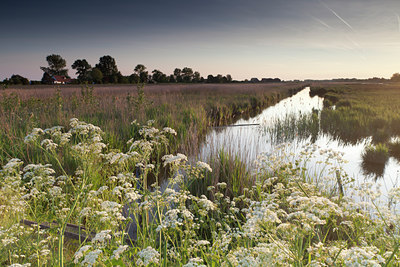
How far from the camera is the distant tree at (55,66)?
88.8m

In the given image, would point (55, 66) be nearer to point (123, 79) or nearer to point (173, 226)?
point (123, 79)

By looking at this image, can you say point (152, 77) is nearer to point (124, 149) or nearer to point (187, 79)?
point (187, 79)

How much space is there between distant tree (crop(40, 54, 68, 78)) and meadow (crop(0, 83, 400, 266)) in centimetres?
9306

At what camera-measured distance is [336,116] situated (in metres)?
14.2

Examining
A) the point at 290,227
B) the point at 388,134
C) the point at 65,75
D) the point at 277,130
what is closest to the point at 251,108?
the point at 277,130

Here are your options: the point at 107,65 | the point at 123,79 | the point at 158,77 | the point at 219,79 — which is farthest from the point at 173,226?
the point at 219,79

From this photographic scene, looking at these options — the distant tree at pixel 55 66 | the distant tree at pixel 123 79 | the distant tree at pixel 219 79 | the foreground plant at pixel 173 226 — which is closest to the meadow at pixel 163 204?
the foreground plant at pixel 173 226

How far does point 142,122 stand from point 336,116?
11069 millimetres

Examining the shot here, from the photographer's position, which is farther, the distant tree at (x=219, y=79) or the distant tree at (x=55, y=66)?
the distant tree at (x=219, y=79)

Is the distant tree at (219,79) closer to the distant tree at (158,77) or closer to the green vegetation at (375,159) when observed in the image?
the distant tree at (158,77)

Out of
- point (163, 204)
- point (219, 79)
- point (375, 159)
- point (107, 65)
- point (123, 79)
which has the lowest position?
point (375, 159)

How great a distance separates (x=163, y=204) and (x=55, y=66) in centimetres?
10507

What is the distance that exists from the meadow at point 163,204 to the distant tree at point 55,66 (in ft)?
305

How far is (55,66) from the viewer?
90.4m
